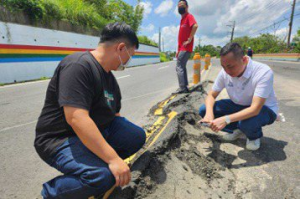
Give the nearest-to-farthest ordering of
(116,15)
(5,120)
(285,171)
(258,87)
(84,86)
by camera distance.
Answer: (84,86) < (285,171) < (258,87) < (5,120) < (116,15)

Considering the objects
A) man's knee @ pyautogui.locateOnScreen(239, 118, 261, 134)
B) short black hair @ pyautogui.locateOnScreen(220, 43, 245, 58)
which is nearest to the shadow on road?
man's knee @ pyautogui.locateOnScreen(239, 118, 261, 134)

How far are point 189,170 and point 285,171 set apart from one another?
37.8 inches

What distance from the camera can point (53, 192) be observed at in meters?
1.34

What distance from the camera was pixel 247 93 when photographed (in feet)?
7.92

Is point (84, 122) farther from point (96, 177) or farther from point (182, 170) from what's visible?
point (182, 170)

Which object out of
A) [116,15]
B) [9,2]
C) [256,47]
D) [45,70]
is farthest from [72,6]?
[256,47]

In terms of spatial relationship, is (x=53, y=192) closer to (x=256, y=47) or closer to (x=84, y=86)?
(x=84, y=86)

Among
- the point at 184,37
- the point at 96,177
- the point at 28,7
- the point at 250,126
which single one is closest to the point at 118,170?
the point at 96,177

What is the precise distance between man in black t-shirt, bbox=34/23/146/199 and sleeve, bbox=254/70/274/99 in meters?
1.43

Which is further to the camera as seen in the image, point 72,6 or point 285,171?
point 72,6

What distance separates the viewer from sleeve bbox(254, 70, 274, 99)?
216cm

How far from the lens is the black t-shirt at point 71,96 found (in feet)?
4.18

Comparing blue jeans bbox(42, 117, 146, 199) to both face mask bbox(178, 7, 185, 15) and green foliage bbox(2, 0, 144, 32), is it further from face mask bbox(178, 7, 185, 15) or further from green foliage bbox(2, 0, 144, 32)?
green foliage bbox(2, 0, 144, 32)

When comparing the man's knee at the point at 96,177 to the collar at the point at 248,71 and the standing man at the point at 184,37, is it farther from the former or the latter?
the standing man at the point at 184,37
